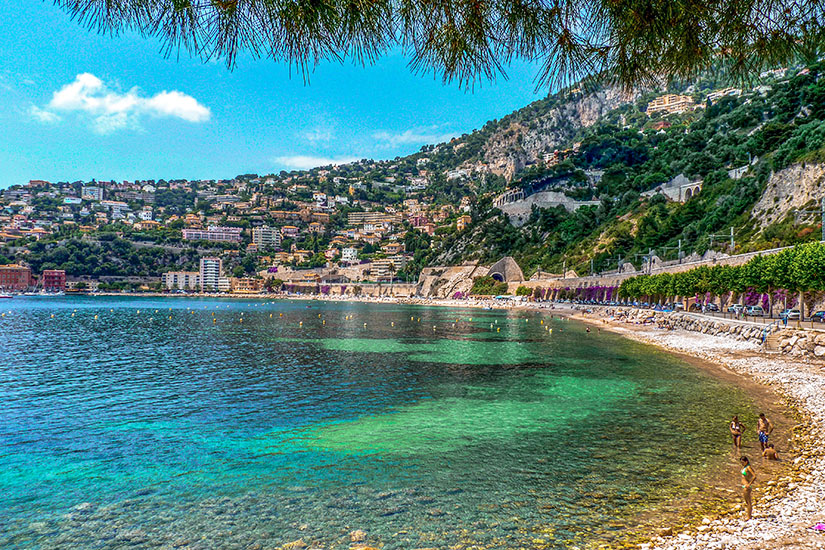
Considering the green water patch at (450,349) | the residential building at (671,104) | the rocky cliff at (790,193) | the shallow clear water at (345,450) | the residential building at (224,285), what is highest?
the residential building at (671,104)

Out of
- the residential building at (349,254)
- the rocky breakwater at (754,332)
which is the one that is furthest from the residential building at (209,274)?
the rocky breakwater at (754,332)

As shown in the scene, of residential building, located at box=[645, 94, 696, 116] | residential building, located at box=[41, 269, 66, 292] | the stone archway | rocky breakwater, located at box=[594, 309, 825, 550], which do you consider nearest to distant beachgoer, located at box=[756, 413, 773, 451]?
rocky breakwater, located at box=[594, 309, 825, 550]

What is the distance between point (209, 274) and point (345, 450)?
572 feet

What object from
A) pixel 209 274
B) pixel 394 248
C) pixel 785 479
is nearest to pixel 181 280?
pixel 209 274

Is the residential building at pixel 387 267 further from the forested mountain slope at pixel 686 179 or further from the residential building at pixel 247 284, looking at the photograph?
the residential building at pixel 247 284

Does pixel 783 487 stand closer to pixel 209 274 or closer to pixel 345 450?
pixel 345 450

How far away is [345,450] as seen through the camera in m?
12.8

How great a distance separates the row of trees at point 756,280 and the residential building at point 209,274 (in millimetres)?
146344

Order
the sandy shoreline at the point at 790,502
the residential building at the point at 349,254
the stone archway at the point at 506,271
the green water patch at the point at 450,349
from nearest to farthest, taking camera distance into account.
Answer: the sandy shoreline at the point at 790,502, the green water patch at the point at 450,349, the stone archway at the point at 506,271, the residential building at the point at 349,254

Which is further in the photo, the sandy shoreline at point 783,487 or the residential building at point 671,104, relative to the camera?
the residential building at point 671,104

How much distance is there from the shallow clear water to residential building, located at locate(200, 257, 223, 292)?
15408cm

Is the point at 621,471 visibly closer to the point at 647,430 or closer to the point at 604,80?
the point at 647,430

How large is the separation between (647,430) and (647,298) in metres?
56.0

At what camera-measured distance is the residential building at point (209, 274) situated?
173 meters
